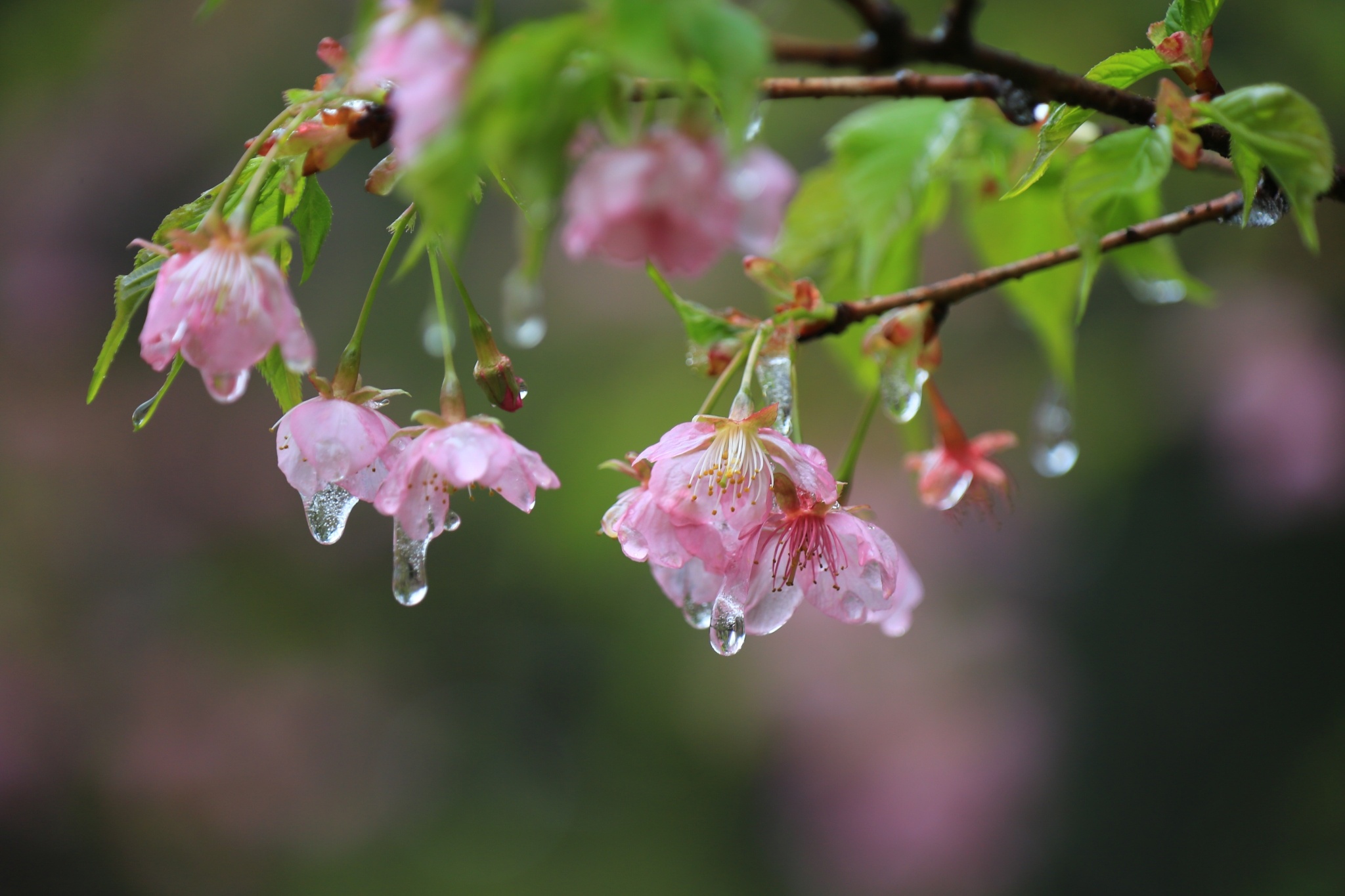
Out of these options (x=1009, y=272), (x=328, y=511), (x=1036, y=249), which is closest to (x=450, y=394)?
(x=328, y=511)

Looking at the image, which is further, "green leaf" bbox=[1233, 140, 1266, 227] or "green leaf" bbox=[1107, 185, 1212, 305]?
"green leaf" bbox=[1107, 185, 1212, 305]

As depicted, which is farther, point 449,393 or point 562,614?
point 562,614

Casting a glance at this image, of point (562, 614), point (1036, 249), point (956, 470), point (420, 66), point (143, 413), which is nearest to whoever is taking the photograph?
point (420, 66)

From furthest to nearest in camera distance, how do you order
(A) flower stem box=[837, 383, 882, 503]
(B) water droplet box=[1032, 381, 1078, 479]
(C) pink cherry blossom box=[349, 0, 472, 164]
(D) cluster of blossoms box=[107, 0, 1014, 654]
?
Result: (B) water droplet box=[1032, 381, 1078, 479]
(A) flower stem box=[837, 383, 882, 503]
(D) cluster of blossoms box=[107, 0, 1014, 654]
(C) pink cherry blossom box=[349, 0, 472, 164]

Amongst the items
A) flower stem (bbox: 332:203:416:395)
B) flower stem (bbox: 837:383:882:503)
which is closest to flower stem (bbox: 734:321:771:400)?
flower stem (bbox: 837:383:882:503)

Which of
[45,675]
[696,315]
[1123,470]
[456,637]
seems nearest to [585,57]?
[696,315]

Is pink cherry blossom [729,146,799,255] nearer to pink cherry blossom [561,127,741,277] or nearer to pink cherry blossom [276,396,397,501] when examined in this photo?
pink cherry blossom [561,127,741,277]

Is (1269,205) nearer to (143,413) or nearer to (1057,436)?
(1057,436)

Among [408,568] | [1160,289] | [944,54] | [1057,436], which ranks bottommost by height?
[1057,436]
